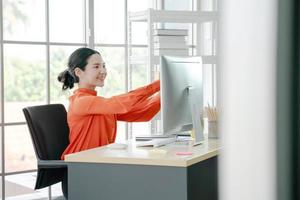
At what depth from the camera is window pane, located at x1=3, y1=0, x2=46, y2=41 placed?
3466 mm

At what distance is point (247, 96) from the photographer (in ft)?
1.61

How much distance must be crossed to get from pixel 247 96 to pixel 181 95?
1.93 meters

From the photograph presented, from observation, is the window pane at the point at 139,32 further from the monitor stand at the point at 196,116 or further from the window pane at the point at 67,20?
the monitor stand at the point at 196,116

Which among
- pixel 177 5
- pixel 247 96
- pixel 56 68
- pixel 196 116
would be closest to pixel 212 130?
pixel 196 116

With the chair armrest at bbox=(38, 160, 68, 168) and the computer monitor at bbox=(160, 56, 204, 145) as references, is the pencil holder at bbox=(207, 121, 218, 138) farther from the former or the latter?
the chair armrest at bbox=(38, 160, 68, 168)

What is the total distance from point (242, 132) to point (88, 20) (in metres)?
3.53

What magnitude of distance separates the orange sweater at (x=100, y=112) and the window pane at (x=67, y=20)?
107 cm

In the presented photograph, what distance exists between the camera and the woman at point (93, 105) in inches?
102

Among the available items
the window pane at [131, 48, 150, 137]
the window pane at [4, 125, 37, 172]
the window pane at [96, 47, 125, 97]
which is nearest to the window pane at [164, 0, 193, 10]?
the window pane at [131, 48, 150, 137]

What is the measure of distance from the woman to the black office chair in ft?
0.20

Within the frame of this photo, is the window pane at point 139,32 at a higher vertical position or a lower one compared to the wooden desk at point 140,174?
higher

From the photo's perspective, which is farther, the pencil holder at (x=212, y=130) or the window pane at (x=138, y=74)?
the window pane at (x=138, y=74)

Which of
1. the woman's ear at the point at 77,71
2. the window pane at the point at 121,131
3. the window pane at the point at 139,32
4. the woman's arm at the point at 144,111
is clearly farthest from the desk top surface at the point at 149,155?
the window pane at the point at 139,32

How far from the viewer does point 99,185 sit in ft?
7.28
